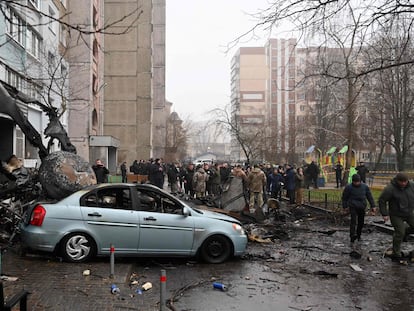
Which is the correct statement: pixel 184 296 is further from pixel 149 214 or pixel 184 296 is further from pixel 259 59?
pixel 259 59

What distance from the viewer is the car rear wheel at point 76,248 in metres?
7.49

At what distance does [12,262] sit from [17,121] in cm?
312

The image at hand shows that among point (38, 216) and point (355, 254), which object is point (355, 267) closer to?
point (355, 254)

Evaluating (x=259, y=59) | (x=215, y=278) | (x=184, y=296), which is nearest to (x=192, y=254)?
(x=215, y=278)

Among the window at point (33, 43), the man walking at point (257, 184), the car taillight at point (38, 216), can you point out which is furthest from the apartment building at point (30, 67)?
the car taillight at point (38, 216)

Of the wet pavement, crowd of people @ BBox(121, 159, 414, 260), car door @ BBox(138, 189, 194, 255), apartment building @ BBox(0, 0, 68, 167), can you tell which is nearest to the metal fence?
crowd of people @ BBox(121, 159, 414, 260)

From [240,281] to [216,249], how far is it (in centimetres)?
126

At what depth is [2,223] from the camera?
30.6 ft

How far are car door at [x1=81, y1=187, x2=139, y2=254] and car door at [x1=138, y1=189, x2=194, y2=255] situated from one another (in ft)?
0.48

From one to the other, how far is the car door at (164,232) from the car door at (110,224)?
145 mm

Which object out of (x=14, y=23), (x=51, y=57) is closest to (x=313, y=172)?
(x=51, y=57)

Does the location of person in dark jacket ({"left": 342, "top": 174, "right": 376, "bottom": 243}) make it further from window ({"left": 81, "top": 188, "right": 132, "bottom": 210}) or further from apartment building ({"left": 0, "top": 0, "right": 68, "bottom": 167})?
apartment building ({"left": 0, "top": 0, "right": 68, "bottom": 167})

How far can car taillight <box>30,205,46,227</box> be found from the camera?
7430 millimetres

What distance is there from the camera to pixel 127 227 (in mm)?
7688
